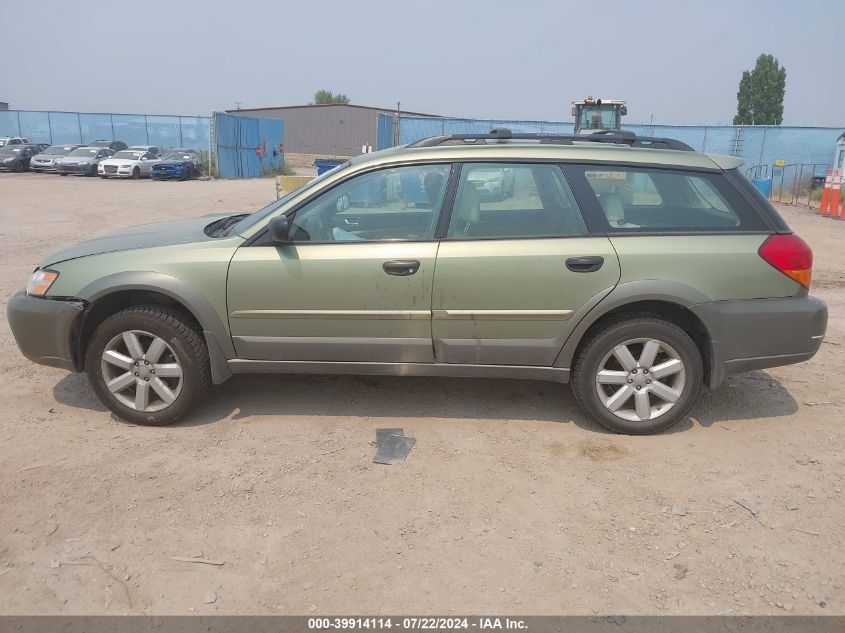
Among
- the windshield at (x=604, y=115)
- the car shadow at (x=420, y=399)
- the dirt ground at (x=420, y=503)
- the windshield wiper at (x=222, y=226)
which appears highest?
the windshield at (x=604, y=115)

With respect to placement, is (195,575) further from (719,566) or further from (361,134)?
(361,134)

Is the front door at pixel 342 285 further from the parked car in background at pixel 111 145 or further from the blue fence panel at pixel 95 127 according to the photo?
the blue fence panel at pixel 95 127

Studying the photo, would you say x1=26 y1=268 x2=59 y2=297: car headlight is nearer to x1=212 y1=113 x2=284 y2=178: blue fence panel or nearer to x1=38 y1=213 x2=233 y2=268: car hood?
x1=38 y1=213 x2=233 y2=268: car hood

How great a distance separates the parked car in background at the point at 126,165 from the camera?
27.6m

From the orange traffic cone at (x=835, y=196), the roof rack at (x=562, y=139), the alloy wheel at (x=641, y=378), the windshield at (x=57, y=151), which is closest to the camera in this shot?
the alloy wheel at (x=641, y=378)

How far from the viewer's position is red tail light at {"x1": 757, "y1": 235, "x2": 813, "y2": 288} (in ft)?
12.1

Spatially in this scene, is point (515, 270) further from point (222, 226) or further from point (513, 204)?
point (222, 226)

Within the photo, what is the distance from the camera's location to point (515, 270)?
144 inches

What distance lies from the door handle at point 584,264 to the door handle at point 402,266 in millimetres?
872

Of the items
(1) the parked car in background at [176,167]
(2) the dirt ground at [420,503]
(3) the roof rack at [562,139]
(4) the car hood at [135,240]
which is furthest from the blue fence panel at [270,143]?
(3) the roof rack at [562,139]

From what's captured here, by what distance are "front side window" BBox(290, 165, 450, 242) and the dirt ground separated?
116 centimetres

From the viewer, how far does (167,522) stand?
9.84 ft

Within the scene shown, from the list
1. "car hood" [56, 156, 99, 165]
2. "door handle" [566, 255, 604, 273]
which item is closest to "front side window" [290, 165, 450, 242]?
"door handle" [566, 255, 604, 273]
